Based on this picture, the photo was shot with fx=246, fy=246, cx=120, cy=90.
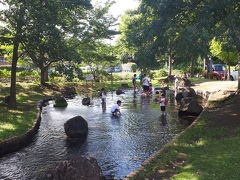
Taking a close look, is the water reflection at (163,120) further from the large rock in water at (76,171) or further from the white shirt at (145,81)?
the large rock in water at (76,171)

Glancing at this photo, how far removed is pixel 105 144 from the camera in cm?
1091

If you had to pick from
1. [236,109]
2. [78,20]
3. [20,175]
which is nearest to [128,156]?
[20,175]

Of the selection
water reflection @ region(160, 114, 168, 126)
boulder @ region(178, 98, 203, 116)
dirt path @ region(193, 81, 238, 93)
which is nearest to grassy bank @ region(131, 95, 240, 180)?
water reflection @ region(160, 114, 168, 126)

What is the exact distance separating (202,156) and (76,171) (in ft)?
13.2

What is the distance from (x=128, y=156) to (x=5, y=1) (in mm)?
12552

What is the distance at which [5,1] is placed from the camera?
15.4 metres

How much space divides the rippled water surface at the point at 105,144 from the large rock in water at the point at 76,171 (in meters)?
1.62

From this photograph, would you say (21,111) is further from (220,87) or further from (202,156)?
(220,87)

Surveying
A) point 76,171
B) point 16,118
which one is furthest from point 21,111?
point 76,171

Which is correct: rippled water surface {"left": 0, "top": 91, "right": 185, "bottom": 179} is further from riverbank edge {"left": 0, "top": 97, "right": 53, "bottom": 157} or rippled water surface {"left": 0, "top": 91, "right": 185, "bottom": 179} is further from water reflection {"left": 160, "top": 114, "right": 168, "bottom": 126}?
riverbank edge {"left": 0, "top": 97, "right": 53, "bottom": 157}

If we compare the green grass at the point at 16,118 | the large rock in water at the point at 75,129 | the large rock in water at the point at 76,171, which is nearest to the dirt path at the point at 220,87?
the large rock in water at the point at 75,129

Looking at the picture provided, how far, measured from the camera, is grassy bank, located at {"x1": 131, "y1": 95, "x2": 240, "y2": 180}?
22.0 ft

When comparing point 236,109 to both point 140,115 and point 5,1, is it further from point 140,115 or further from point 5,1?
point 5,1

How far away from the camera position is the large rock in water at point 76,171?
247 inches
